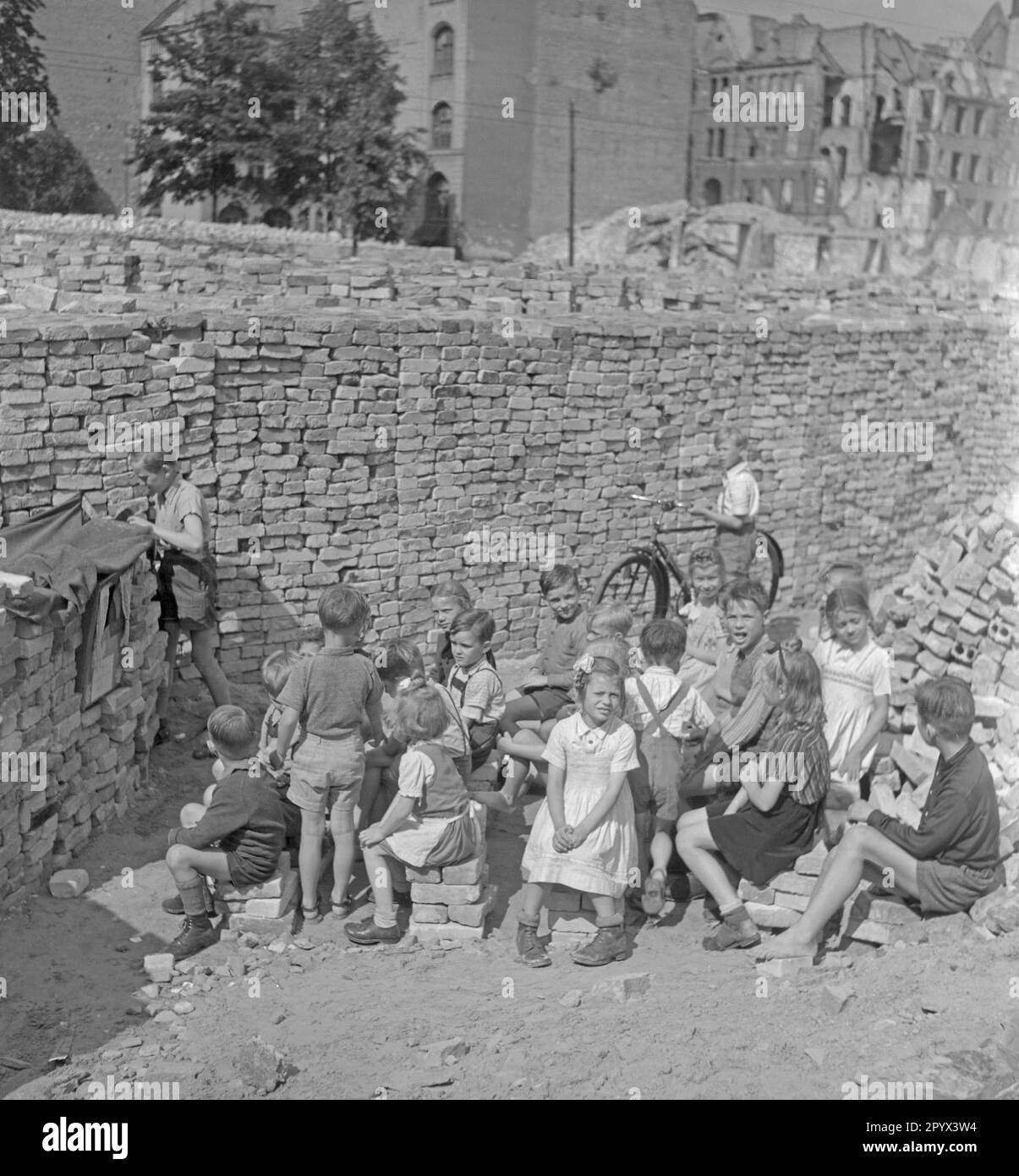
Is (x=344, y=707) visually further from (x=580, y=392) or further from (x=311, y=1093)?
(x=580, y=392)

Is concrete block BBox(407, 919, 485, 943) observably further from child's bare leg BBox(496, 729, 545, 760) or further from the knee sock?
child's bare leg BBox(496, 729, 545, 760)

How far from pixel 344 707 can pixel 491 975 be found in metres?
1.41

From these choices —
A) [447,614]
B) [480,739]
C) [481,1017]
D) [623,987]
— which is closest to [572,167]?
[447,614]

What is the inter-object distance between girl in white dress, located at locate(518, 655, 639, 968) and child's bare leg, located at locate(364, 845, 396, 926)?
2.04 feet

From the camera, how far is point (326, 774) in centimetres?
650

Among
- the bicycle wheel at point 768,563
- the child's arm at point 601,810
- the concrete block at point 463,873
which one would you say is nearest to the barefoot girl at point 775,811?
the child's arm at point 601,810

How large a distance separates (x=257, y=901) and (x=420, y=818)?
860mm

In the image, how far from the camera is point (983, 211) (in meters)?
55.8

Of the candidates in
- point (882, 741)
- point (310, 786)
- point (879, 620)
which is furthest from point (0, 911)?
point (879, 620)

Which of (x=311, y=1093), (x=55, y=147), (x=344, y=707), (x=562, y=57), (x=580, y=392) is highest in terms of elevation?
(x=562, y=57)

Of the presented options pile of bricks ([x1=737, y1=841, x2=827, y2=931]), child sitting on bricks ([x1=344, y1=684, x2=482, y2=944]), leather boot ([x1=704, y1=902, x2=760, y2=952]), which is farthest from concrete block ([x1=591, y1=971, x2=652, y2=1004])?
child sitting on bricks ([x1=344, y1=684, x2=482, y2=944])

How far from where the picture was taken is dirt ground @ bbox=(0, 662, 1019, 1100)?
5246mm

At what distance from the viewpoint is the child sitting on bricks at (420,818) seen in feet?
20.8

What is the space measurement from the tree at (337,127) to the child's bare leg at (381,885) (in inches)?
1060
